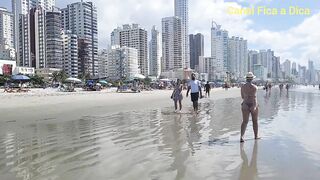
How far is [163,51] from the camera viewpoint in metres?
181

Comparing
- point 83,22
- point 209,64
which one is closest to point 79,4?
point 83,22

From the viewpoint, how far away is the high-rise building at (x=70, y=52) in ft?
420

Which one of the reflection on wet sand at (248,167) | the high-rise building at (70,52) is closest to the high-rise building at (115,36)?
the high-rise building at (70,52)

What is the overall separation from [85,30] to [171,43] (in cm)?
5096

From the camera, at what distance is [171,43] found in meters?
178

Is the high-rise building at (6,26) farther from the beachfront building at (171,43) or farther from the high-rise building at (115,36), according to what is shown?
the beachfront building at (171,43)

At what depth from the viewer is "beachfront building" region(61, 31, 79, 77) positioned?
12794cm

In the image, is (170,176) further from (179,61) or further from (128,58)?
(179,61)

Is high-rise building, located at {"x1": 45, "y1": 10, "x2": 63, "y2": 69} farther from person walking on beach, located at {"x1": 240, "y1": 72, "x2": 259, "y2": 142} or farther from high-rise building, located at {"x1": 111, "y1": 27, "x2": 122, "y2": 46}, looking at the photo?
person walking on beach, located at {"x1": 240, "y1": 72, "x2": 259, "y2": 142}

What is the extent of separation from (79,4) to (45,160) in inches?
5449

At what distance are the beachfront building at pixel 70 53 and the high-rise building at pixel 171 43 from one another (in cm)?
5815

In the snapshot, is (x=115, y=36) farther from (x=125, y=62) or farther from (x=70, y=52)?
(x=70, y=52)

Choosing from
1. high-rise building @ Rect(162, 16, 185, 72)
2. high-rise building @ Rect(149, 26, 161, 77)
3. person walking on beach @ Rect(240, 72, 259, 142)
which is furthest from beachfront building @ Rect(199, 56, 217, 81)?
person walking on beach @ Rect(240, 72, 259, 142)

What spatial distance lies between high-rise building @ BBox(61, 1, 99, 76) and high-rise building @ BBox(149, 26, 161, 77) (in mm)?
39301
